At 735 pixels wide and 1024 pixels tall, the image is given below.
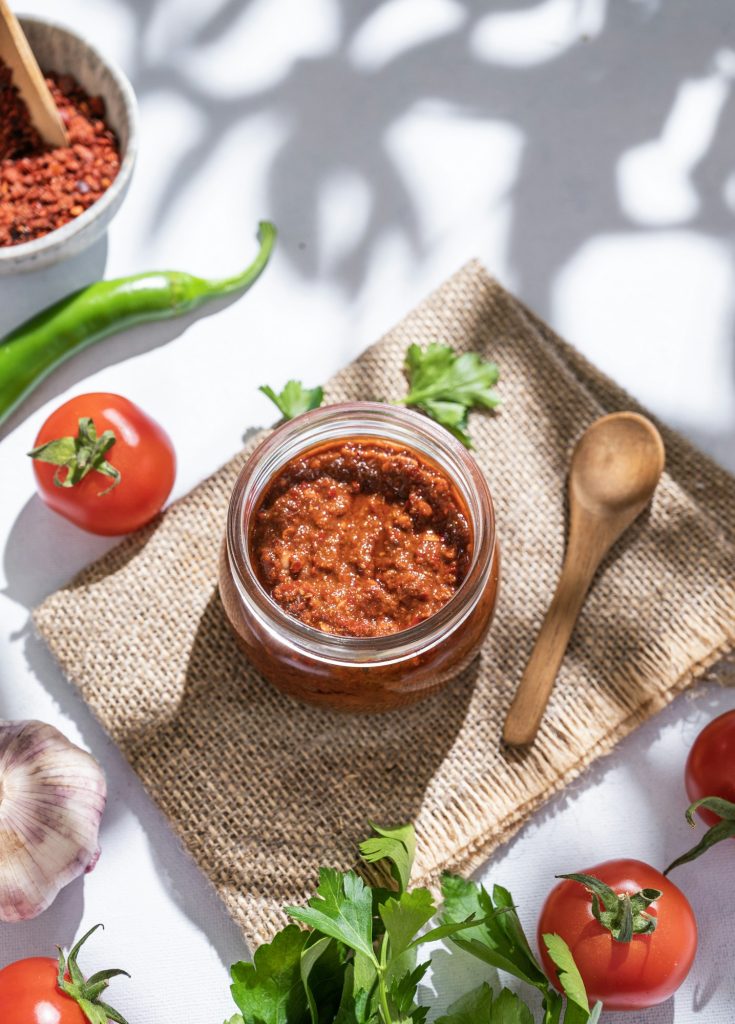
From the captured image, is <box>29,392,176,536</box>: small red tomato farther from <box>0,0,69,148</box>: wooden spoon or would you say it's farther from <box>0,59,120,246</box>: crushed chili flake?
<box>0,0,69,148</box>: wooden spoon

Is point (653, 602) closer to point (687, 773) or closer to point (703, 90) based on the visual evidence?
point (687, 773)

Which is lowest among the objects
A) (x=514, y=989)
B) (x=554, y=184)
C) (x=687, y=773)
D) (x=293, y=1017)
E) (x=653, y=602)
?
(x=514, y=989)

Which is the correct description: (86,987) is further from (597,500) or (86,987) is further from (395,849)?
(597,500)

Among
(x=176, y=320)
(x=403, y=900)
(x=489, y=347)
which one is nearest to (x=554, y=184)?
(x=489, y=347)

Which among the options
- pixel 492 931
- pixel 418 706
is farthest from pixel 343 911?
pixel 418 706

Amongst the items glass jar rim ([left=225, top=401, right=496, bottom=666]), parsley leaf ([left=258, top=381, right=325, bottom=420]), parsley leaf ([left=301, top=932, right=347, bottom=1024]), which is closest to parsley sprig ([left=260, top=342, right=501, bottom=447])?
parsley leaf ([left=258, top=381, right=325, bottom=420])
